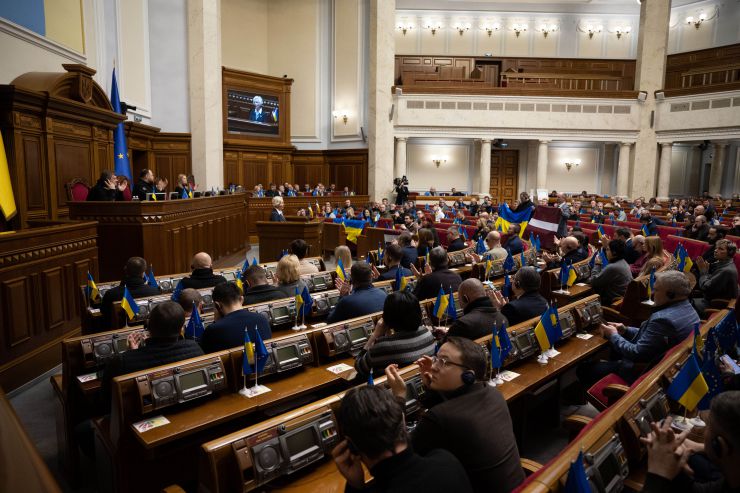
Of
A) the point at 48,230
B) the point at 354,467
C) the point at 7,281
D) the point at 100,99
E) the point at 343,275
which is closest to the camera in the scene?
the point at 354,467

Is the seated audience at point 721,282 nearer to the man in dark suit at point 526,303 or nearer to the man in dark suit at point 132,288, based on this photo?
the man in dark suit at point 526,303

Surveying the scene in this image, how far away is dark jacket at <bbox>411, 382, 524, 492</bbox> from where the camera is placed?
1.89 meters

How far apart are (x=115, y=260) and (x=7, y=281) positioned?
7.90ft

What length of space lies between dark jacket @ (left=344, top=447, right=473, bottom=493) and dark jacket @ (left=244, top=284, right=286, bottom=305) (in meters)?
2.84

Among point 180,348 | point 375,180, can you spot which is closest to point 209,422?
point 180,348

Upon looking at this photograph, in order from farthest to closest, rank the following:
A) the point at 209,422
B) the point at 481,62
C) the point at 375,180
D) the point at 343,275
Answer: the point at 481,62 → the point at 375,180 → the point at 343,275 → the point at 209,422

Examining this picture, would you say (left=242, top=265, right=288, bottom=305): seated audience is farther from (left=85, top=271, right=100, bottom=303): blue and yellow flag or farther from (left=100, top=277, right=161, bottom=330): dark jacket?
(left=85, top=271, right=100, bottom=303): blue and yellow flag

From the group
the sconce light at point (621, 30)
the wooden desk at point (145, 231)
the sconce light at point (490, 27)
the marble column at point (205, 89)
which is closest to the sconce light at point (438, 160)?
the sconce light at point (490, 27)

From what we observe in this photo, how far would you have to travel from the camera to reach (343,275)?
553cm

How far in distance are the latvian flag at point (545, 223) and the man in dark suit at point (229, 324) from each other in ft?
23.4

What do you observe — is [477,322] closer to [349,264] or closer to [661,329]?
[661,329]

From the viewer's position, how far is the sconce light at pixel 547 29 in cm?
2262

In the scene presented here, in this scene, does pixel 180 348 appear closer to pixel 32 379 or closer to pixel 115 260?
pixel 32 379

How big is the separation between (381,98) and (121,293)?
1453 centimetres
